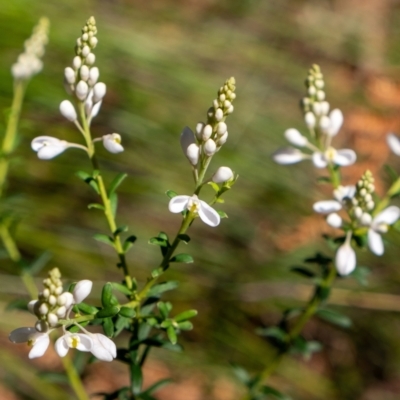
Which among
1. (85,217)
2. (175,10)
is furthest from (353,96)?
(85,217)

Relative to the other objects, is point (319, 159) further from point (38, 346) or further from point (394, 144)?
point (38, 346)

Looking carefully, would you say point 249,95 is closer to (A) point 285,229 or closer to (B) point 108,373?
(A) point 285,229

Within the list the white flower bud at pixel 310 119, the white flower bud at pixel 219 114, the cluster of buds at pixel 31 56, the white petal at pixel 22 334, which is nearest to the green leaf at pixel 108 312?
the white petal at pixel 22 334

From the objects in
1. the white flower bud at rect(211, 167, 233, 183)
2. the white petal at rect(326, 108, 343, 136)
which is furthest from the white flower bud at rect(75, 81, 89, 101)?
the white petal at rect(326, 108, 343, 136)

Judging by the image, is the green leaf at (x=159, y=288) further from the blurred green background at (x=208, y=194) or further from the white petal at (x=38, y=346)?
the blurred green background at (x=208, y=194)

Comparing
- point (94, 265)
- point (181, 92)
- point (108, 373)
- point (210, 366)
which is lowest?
point (108, 373)

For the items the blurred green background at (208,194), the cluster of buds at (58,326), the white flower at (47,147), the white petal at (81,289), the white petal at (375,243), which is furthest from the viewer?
the blurred green background at (208,194)

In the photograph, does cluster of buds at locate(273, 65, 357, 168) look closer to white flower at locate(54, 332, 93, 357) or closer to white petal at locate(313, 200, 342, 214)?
white petal at locate(313, 200, 342, 214)
